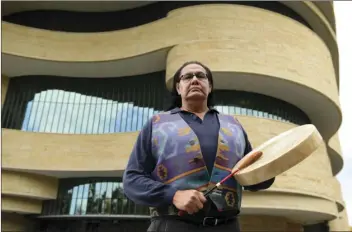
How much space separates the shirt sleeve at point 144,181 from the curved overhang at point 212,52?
1002cm

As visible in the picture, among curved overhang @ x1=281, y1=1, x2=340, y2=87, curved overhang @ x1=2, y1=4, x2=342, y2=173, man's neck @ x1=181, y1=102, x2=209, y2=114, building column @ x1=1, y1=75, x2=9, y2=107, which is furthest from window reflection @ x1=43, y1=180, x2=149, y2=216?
man's neck @ x1=181, y1=102, x2=209, y2=114

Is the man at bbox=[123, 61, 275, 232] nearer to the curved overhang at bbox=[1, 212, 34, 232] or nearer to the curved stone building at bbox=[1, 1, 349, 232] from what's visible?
the curved stone building at bbox=[1, 1, 349, 232]

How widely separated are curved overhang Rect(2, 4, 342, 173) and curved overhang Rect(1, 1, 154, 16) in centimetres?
202

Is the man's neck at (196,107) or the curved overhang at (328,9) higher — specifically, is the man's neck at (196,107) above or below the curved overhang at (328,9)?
below

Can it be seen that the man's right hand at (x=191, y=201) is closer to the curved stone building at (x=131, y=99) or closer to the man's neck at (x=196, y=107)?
the man's neck at (x=196, y=107)

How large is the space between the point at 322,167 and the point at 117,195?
26.7 ft

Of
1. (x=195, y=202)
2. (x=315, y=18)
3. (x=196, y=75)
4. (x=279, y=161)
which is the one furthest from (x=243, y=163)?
(x=315, y=18)

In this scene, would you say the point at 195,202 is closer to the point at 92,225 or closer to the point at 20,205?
the point at 92,225

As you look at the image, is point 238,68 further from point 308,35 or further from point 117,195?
point 117,195

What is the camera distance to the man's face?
206cm

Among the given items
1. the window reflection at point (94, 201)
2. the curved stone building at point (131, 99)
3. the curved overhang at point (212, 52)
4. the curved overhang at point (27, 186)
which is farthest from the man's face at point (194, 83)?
the curved overhang at point (27, 186)

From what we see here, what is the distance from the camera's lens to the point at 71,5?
15.6 m

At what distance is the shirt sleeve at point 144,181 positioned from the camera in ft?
5.64

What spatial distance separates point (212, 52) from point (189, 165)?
10.6 m
